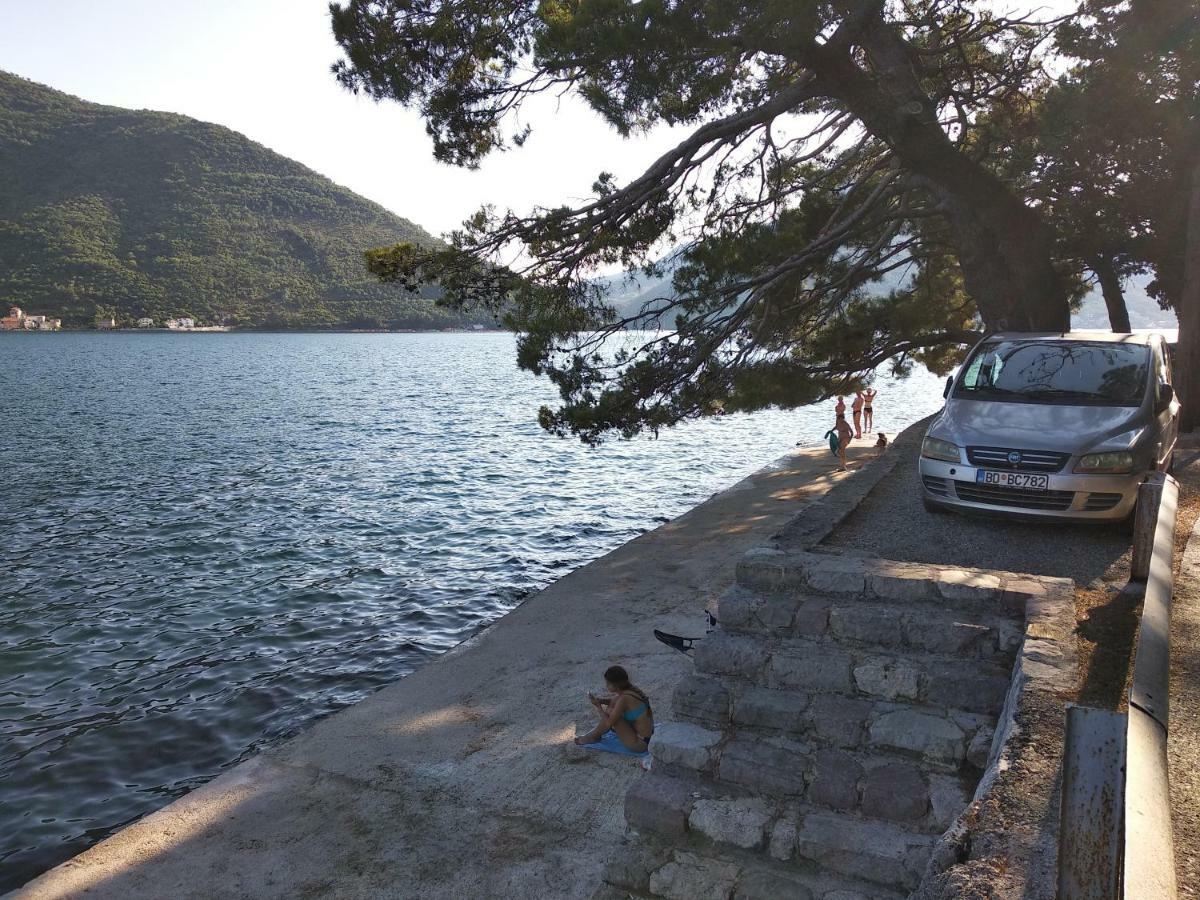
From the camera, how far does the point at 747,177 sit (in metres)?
15.9

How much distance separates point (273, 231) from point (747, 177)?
18992 cm

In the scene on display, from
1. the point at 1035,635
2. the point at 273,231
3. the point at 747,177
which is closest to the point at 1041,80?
the point at 747,177

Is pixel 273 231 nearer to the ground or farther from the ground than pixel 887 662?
farther from the ground

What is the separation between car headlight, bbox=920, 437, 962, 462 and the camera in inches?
343

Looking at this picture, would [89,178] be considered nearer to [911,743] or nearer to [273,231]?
[273,231]

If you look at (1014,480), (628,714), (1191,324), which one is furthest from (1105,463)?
(1191,324)

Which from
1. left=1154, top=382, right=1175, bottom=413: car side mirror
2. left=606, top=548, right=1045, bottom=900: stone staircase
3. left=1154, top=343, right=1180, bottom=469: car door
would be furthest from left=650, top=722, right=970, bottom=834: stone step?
left=1154, top=382, right=1175, bottom=413: car side mirror

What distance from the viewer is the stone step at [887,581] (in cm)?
596

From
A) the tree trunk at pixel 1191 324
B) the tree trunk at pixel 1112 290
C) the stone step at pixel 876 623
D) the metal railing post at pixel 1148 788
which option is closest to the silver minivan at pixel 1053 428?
the stone step at pixel 876 623

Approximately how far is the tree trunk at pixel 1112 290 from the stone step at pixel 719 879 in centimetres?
1771

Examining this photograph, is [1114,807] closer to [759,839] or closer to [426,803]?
[759,839]

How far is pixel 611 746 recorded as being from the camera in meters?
8.16

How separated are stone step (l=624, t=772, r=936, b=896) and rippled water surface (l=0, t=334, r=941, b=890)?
20.0 feet

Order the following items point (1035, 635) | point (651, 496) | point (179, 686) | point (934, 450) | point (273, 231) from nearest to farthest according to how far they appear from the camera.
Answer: point (1035, 635)
point (934, 450)
point (179, 686)
point (651, 496)
point (273, 231)
